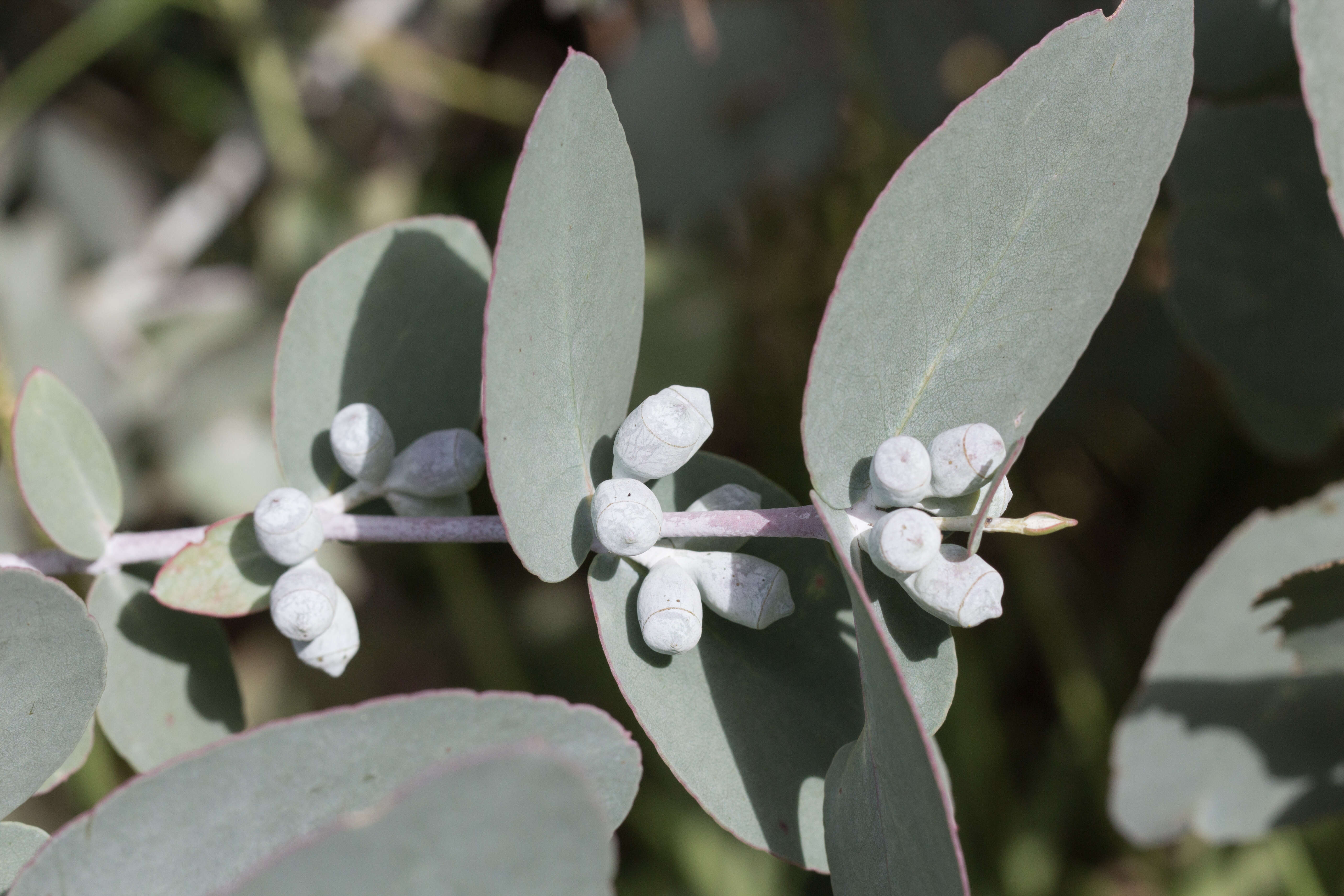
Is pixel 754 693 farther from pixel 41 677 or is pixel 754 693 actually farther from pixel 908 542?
pixel 41 677

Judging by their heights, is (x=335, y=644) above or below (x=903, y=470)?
below

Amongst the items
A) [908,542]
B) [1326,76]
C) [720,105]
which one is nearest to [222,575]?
[908,542]

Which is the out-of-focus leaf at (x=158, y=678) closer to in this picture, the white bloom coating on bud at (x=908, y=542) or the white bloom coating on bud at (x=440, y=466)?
the white bloom coating on bud at (x=440, y=466)

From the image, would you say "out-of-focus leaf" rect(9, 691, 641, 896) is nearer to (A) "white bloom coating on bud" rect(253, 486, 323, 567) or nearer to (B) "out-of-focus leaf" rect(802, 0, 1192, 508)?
(A) "white bloom coating on bud" rect(253, 486, 323, 567)

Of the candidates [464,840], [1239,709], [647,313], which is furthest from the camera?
[647,313]

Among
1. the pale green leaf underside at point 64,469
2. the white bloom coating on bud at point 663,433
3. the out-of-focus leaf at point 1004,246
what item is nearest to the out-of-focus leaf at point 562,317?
the white bloom coating on bud at point 663,433

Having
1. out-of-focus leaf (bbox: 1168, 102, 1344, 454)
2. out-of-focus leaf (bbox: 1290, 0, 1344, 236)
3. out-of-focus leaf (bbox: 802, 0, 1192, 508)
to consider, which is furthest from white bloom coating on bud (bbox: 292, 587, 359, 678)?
→ out-of-focus leaf (bbox: 1168, 102, 1344, 454)
